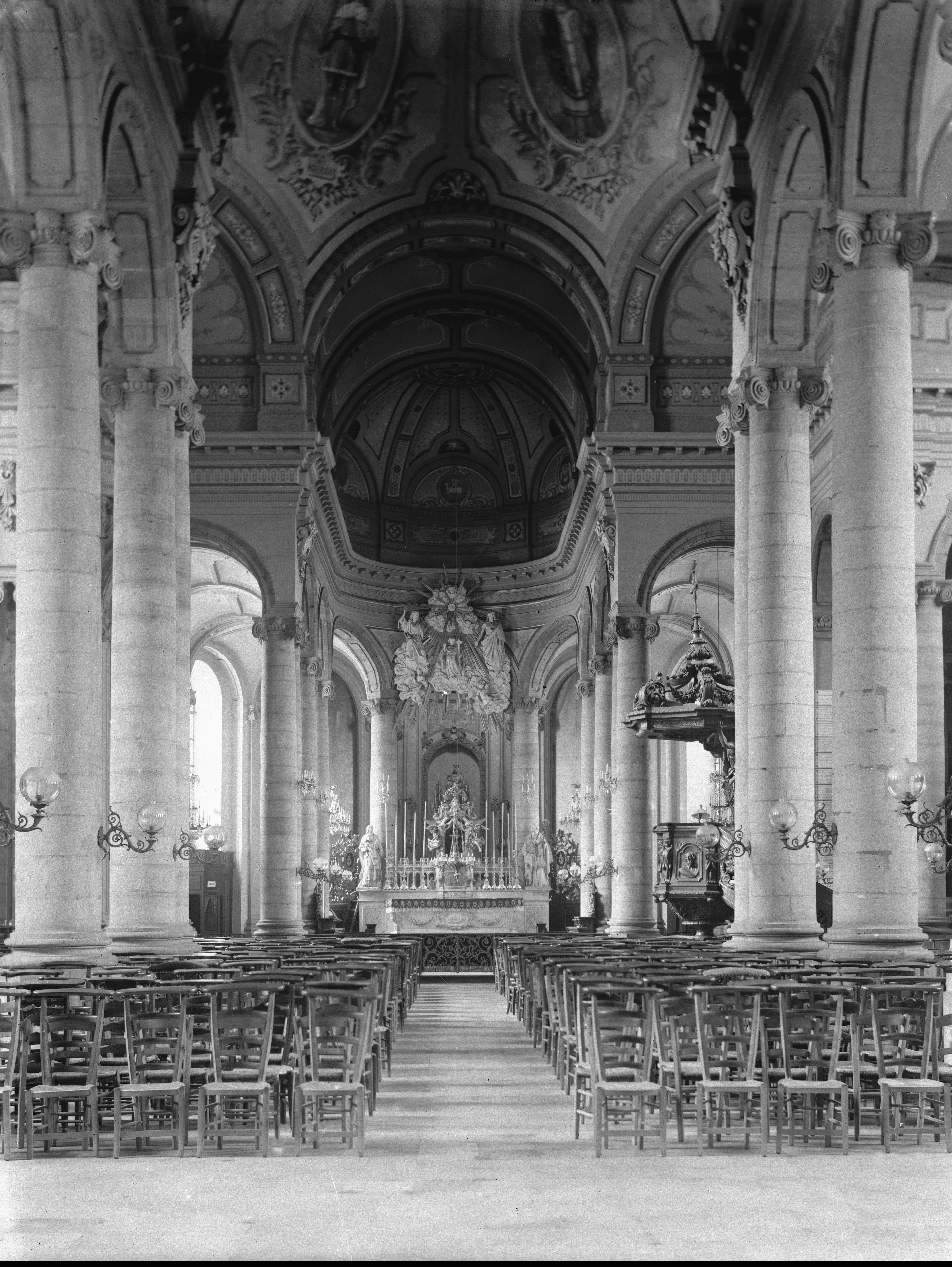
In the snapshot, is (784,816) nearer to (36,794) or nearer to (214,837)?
(214,837)

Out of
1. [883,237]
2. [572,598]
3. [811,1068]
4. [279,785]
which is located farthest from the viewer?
[572,598]

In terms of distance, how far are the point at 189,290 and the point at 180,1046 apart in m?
13.3

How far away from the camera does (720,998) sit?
13.4m

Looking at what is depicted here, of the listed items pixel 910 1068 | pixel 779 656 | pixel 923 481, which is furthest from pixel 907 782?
pixel 923 481

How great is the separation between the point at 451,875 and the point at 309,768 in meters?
6.78

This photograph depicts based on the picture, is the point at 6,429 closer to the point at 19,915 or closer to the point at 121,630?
the point at 121,630

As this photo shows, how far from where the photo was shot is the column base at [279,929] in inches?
1332

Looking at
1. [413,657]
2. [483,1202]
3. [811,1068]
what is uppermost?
[413,657]

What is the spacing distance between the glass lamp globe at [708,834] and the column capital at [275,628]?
9679 mm

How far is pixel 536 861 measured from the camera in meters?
47.3

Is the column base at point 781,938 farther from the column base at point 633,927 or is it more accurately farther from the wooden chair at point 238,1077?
the column base at point 633,927

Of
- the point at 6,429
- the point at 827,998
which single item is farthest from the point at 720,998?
the point at 6,429

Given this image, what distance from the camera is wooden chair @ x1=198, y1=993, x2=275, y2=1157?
11141mm

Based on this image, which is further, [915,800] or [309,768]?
[309,768]
